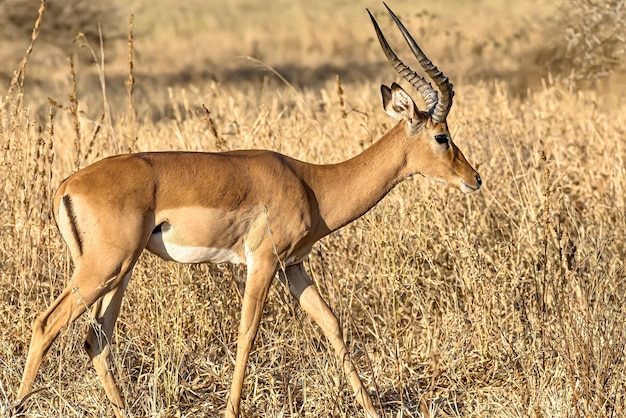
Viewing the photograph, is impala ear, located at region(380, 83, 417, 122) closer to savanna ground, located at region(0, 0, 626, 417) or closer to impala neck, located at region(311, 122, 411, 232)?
impala neck, located at region(311, 122, 411, 232)

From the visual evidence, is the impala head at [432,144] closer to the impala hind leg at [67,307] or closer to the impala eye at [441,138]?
the impala eye at [441,138]

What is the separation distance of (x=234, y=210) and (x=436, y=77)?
1.25 m

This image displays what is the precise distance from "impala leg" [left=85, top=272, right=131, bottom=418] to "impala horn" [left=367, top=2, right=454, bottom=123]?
183cm

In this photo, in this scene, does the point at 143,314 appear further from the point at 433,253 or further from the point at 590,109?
the point at 590,109

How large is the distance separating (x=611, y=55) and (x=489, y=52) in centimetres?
897

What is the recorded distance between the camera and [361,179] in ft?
18.2

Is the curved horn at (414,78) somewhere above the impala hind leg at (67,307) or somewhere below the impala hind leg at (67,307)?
Result: above

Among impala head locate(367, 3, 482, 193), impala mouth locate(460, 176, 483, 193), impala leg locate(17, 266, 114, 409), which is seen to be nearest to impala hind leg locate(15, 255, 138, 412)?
impala leg locate(17, 266, 114, 409)

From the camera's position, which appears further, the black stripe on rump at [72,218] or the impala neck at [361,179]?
the impala neck at [361,179]

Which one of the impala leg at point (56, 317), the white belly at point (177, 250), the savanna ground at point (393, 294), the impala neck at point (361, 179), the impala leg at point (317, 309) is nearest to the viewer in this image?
the impala leg at point (56, 317)

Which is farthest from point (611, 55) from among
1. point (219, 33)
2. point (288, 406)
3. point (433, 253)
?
point (219, 33)

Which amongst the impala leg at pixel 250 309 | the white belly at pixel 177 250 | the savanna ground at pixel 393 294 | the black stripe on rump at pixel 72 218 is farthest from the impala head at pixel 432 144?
the black stripe on rump at pixel 72 218

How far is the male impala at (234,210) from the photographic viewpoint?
4.76 metres

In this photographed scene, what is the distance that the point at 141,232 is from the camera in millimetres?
4762
